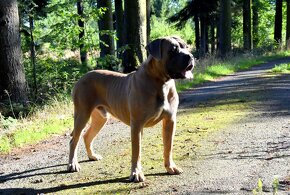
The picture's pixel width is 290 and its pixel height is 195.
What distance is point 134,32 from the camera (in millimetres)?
13070

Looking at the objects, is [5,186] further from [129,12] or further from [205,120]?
[129,12]

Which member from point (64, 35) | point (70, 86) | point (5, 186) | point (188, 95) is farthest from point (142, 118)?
point (64, 35)

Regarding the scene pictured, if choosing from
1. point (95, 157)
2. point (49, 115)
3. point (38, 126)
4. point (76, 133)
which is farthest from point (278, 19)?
point (76, 133)

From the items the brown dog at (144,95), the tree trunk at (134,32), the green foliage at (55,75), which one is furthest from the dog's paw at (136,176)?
the tree trunk at (134,32)

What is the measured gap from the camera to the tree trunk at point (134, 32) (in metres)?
13.0

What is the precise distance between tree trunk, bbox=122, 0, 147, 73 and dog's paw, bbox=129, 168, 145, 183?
327 inches

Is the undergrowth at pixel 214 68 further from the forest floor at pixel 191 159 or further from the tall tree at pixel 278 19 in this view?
the tall tree at pixel 278 19

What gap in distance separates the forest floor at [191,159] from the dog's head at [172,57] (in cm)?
126

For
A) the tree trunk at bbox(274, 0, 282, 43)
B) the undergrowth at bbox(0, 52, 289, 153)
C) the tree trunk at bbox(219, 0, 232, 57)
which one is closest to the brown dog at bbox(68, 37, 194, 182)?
the undergrowth at bbox(0, 52, 289, 153)

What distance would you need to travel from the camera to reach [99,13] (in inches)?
505

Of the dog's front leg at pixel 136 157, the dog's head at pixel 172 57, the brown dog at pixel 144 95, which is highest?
the dog's head at pixel 172 57

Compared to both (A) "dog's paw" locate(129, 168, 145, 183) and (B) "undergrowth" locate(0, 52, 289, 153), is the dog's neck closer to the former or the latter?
(A) "dog's paw" locate(129, 168, 145, 183)

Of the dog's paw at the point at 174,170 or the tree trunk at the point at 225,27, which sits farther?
the tree trunk at the point at 225,27

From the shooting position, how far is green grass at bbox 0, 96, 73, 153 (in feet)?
24.9
